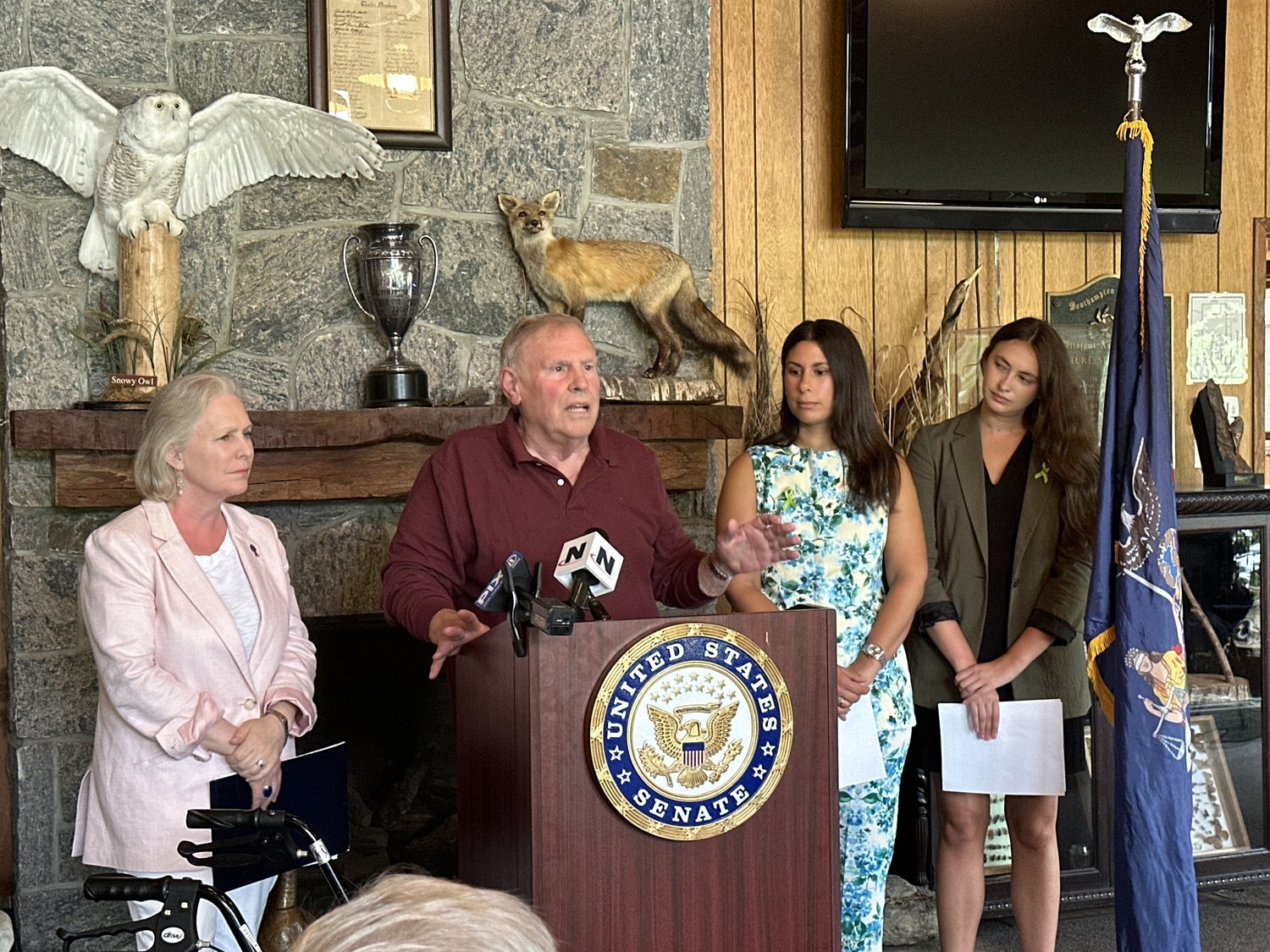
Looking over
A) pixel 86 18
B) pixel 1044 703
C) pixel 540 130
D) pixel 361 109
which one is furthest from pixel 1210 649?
pixel 86 18

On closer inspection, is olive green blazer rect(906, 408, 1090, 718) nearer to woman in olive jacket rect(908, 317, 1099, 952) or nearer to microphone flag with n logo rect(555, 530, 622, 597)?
woman in olive jacket rect(908, 317, 1099, 952)

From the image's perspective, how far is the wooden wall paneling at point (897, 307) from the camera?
3.87 metres

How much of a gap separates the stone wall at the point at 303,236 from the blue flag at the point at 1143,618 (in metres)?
1.19

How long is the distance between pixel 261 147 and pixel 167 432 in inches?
42.1

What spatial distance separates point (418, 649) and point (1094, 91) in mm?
2490

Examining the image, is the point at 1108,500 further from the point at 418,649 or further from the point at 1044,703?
the point at 418,649

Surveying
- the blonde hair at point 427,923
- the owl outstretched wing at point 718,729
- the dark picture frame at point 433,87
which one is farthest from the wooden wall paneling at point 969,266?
the blonde hair at point 427,923

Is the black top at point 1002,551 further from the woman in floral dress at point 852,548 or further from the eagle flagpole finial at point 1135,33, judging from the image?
the eagle flagpole finial at point 1135,33

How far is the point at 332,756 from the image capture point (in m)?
2.49

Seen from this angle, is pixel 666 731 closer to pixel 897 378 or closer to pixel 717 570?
pixel 717 570

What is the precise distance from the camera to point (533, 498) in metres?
2.25

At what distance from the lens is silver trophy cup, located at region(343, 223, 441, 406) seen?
3174 millimetres

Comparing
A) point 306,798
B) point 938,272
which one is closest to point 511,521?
point 306,798

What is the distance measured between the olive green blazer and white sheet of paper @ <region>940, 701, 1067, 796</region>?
5 centimetres
